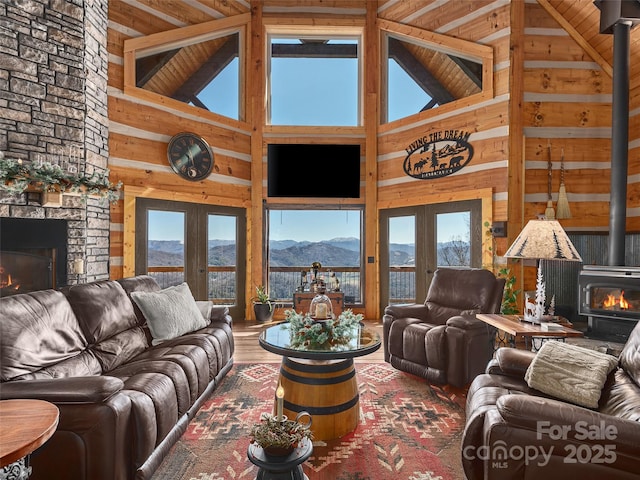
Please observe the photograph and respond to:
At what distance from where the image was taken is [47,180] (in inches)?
146

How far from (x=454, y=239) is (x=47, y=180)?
5.00 meters

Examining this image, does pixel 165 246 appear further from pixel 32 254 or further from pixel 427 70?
pixel 427 70

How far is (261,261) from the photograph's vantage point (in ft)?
20.5

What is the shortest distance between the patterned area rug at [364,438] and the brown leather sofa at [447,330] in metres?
0.19

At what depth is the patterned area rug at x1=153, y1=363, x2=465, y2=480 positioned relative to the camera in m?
2.16

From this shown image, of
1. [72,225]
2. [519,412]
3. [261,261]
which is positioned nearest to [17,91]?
[72,225]

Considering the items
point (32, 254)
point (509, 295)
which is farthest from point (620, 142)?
point (32, 254)

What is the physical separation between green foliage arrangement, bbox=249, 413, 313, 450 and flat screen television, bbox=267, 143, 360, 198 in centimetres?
485

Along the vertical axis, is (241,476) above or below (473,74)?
below

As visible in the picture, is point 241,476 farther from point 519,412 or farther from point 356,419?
point 519,412

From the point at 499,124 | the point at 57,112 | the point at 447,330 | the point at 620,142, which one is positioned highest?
the point at 499,124

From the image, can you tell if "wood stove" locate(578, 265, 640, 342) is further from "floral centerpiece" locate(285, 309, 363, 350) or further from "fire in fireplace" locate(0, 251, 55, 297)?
"fire in fireplace" locate(0, 251, 55, 297)

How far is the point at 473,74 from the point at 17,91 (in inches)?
216

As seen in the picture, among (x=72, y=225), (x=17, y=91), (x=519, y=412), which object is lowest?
(x=519, y=412)
